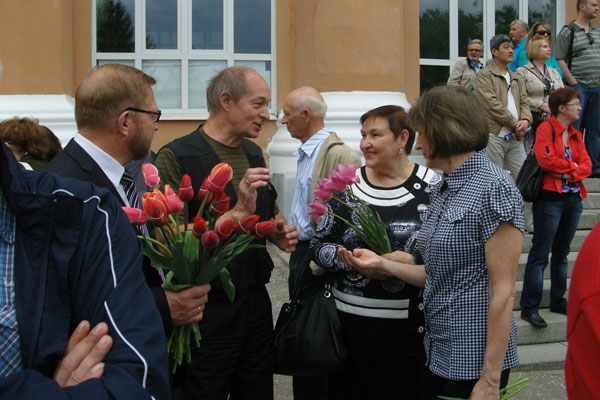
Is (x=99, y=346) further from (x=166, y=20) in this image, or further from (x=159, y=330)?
(x=166, y=20)

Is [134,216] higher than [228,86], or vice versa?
[228,86]

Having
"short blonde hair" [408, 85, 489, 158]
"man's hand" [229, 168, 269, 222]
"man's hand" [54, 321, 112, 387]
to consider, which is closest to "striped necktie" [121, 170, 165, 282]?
"man's hand" [229, 168, 269, 222]

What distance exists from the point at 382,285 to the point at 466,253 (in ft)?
2.49

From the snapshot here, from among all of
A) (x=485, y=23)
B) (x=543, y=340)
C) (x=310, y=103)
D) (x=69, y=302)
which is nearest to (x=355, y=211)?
(x=310, y=103)

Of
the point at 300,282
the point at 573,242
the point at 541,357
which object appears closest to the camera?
the point at 300,282

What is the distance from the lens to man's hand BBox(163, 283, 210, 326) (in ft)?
7.02

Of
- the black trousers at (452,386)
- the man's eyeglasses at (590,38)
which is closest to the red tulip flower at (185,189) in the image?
the black trousers at (452,386)

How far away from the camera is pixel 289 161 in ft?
25.0

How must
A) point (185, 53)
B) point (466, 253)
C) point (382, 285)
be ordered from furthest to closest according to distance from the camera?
point (185, 53) < point (382, 285) < point (466, 253)

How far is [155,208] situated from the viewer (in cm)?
199

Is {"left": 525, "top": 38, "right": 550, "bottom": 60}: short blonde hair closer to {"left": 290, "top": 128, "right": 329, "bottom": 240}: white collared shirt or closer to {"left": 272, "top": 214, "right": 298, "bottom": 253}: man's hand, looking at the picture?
{"left": 290, "top": 128, "right": 329, "bottom": 240}: white collared shirt

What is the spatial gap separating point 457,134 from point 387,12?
5.46 m

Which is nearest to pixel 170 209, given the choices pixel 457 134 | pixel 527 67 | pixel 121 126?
pixel 121 126

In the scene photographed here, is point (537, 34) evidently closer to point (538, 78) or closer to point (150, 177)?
point (538, 78)
